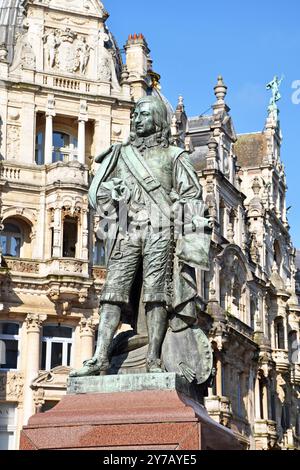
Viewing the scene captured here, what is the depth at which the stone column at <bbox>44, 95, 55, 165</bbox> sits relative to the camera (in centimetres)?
3772

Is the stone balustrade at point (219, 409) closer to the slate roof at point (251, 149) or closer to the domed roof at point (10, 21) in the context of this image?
the domed roof at point (10, 21)

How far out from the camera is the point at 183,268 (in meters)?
10.1

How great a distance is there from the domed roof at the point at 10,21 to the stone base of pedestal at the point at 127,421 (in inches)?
1396

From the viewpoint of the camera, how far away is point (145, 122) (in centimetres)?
1062

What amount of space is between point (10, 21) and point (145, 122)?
1385 inches

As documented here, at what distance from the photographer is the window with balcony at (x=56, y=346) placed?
116ft

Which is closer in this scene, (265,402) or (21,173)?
(21,173)

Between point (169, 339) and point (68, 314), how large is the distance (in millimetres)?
26020

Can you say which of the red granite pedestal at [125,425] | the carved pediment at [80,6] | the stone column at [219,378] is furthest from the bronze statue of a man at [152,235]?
the stone column at [219,378]

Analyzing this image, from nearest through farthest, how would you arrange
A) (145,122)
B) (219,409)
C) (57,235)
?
(145,122) < (57,235) < (219,409)

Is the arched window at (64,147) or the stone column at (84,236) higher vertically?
the arched window at (64,147)

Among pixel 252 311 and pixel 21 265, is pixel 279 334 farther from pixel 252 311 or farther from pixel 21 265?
pixel 21 265

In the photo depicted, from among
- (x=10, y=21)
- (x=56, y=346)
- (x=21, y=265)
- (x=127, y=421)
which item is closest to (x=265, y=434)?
(x=56, y=346)

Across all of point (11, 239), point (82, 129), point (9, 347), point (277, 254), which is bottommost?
point (9, 347)
